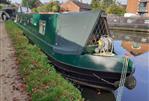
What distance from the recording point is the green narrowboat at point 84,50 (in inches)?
386

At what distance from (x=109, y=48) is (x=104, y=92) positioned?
61.5 inches

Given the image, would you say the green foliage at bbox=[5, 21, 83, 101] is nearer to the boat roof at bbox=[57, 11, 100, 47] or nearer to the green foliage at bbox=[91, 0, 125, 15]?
the boat roof at bbox=[57, 11, 100, 47]

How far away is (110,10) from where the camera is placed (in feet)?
191

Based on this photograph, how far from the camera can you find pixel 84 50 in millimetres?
10469

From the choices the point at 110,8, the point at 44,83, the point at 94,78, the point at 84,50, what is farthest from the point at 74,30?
the point at 110,8

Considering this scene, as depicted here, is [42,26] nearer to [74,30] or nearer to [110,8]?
[74,30]

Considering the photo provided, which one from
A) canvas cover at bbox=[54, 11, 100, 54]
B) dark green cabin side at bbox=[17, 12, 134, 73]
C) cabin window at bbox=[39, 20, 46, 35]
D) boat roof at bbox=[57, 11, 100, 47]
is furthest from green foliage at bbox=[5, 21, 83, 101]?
cabin window at bbox=[39, 20, 46, 35]

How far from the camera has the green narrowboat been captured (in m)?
9.80

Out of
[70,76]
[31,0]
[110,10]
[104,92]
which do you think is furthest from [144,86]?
[31,0]

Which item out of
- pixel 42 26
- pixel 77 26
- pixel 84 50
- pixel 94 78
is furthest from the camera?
pixel 42 26

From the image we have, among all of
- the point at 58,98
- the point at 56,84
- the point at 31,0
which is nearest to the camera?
the point at 58,98

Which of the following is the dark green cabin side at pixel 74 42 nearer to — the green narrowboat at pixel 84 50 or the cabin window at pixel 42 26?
the green narrowboat at pixel 84 50

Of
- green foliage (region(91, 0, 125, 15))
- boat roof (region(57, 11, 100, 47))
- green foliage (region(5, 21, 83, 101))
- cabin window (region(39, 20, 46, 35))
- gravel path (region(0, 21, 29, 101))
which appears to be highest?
boat roof (region(57, 11, 100, 47))

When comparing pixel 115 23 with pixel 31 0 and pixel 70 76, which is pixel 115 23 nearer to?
pixel 70 76
